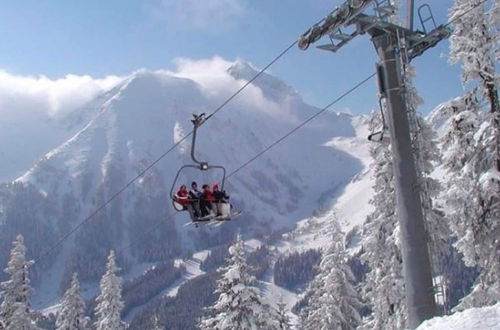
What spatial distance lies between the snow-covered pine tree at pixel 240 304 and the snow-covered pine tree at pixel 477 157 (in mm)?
10593

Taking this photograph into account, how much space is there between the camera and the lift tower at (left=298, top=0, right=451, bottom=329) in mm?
12719

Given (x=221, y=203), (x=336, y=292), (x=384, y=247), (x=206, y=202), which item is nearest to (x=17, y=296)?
(x=336, y=292)

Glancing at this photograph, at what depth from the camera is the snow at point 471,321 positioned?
34.9 ft

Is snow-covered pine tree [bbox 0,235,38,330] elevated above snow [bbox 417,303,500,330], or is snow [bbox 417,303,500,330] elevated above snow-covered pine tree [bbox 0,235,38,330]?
snow-covered pine tree [bbox 0,235,38,330]

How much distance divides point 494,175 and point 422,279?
8.36 meters

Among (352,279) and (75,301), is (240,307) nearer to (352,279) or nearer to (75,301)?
(352,279)

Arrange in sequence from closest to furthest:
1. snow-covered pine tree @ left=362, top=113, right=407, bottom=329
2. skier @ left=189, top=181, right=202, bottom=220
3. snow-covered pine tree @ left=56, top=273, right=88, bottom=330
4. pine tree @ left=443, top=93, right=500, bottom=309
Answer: skier @ left=189, top=181, right=202, bottom=220 → pine tree @ left=443, top=93, right=500, bottom=309 → snow-covered pine tree @ left=362, top=113, right=407, bottom=329 → snow-covered pine tree @ left=56, top=273, right=88, bottom=330

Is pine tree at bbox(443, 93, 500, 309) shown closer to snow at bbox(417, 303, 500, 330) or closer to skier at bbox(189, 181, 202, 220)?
skier at bbox(189, 181, 202, 220)

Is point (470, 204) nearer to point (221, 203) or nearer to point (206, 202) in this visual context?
point (221, 203)

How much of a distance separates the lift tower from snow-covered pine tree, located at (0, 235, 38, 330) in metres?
27.9

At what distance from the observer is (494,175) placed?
63.8 feet

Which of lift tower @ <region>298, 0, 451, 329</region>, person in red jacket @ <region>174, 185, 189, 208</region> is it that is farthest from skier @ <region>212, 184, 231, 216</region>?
lift tower @ <region>298, 0, 451, 329</region>

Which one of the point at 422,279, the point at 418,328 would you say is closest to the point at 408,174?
the point at 422,279

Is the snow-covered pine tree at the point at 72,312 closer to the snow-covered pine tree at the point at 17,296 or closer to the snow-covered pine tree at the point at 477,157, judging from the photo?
the snow-covered pine tree at the point at 17,296
